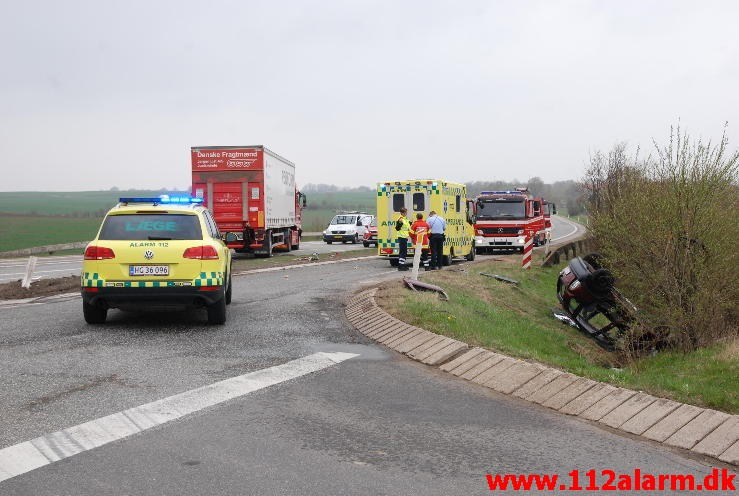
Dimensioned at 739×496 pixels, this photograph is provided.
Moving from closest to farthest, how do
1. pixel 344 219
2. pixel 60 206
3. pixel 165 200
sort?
1. pixel 165 200
2. pixel 344 219
3. pixel 60 206

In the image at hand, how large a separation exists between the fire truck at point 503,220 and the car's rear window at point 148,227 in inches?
879

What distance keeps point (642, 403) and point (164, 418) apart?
3.67 metres

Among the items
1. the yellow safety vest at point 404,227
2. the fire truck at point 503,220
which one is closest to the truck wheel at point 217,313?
the yellow safety vest at point 404,227

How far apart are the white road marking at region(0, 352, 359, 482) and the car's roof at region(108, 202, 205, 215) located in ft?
12.9

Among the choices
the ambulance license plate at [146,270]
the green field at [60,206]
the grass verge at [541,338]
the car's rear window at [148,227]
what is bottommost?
the grass verge at [541,338]

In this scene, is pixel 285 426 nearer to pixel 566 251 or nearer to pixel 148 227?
pixel 148 227

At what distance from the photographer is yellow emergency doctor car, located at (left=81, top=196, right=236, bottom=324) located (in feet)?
34.5

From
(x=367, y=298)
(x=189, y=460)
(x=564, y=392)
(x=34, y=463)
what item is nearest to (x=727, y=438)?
(x=564, y=392)

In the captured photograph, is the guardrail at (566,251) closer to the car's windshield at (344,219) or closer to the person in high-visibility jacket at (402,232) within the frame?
the person in high-visibility jacket at (402,232)

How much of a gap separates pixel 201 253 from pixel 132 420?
4997 mm

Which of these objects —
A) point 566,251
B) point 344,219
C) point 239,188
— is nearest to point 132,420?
point 239,188

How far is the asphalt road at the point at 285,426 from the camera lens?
4.74 m

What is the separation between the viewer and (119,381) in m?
7.29

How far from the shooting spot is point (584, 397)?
6574 mm
